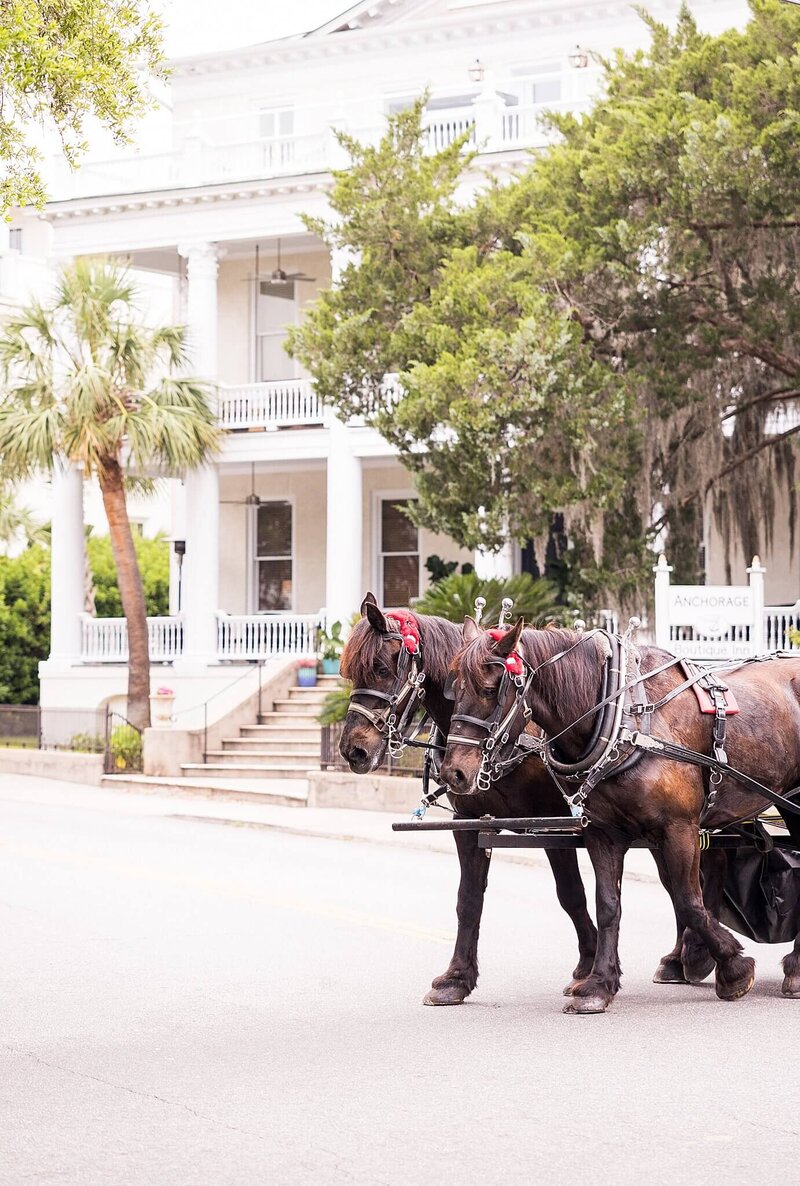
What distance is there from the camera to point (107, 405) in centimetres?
2762

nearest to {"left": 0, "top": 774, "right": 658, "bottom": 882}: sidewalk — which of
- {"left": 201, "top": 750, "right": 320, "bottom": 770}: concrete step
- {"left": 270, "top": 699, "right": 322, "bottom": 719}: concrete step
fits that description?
{"left": 201, "top": 750, "right": 320, "bottom": 770}: concrete step

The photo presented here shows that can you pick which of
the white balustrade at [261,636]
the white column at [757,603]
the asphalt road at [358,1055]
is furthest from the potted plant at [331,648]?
the asphalt road at [358,1055]

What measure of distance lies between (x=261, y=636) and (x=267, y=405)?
13.3 feet

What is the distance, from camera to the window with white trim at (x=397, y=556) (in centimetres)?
3325

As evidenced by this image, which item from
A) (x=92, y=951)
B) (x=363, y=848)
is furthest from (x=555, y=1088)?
(x=363, y=848)

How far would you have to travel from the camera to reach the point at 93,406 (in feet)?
89.1

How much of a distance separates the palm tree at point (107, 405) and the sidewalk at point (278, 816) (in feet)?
10.1

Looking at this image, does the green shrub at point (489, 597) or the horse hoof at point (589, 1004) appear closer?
the horse hoof at point (589, 1004)

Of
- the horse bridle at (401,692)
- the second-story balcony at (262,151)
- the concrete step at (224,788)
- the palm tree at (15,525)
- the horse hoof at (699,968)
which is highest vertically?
the second-story balcony at (262,151)

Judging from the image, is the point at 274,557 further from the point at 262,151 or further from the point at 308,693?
the point at 262,151

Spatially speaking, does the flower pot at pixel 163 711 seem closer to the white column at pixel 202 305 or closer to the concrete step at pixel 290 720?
the concrete step at pixel 290 720

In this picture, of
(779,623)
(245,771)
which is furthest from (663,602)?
(245,771)

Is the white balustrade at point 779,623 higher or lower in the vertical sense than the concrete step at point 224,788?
higher

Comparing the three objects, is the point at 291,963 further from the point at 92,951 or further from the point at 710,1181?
the point at 710,1181
